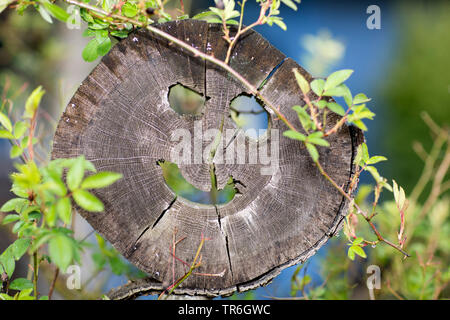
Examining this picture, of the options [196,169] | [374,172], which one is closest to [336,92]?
[374,172]

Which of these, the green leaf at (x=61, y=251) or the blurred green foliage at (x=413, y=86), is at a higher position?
the blurred green foliage at (x=413, y=86)

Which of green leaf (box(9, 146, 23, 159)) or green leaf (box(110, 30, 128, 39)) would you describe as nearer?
green leaf (box(9, 146, 23, 159))

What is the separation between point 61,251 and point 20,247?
0.34m

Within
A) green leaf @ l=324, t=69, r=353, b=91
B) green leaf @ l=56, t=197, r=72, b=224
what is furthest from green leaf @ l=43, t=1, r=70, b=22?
green leaf @ l=324, t=69, r=353, b=91

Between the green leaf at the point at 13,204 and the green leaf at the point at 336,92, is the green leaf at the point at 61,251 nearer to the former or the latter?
the green leaf at the point at 13,204

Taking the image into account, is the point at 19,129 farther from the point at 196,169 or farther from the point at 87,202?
the point at 196,169

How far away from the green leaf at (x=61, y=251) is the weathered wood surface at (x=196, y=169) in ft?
0.86

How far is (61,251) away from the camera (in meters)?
0.78

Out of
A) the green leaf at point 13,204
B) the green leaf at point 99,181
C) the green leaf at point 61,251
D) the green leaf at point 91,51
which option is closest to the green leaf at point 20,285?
the green leaf at point 13,204

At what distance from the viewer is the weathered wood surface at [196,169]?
1049 millimetres

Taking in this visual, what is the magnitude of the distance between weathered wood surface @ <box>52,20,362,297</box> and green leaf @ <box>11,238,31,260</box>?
18cm

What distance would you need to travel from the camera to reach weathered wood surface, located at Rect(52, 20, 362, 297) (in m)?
1.05

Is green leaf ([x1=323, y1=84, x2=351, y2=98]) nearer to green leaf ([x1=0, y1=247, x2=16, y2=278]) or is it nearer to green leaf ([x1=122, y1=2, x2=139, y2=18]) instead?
green leaf ([x1=122, y1=2, x2=139, y2=18])

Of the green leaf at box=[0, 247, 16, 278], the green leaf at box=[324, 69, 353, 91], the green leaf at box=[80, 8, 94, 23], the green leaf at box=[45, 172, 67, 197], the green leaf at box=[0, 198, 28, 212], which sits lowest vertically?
the green leaf at box=[0, 247, 16, 278]
